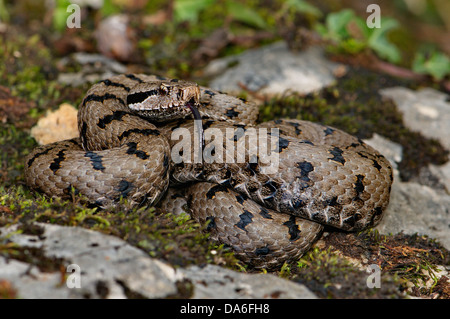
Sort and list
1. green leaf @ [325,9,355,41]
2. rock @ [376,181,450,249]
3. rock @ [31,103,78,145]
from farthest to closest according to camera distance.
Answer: green leaf @ [325,9,355,41]
rock @ [31,103,78,145]
rock @ [376,181,450,249]

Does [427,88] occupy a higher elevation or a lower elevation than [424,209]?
higher

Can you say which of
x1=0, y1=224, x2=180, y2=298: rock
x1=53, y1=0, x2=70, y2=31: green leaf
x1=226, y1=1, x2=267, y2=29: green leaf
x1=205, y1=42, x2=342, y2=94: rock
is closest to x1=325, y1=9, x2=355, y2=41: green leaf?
x1=205, y1=42, x2=342, y2=94: rock

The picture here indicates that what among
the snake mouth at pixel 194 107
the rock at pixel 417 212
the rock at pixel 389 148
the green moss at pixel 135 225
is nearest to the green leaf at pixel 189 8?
the snake mouth at pixel 194 107

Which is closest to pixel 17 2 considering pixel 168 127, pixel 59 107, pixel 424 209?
pixel 59 107

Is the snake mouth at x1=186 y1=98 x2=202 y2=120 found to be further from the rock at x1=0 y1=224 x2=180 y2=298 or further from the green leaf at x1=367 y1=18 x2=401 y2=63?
the green leaf at x1=367 y1=18 x2=401 y2=63

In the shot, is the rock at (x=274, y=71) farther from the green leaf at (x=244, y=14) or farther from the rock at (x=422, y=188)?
the rock at (x=422, y=188)

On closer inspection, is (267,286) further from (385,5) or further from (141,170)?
(385,5)

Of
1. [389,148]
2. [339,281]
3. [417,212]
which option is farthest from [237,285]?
[389,148]
